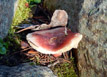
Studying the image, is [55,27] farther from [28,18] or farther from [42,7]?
[42,7]

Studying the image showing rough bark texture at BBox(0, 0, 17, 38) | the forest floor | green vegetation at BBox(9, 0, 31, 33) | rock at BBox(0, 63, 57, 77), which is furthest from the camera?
green vegetation at BBox(9, 0, 31, 33)

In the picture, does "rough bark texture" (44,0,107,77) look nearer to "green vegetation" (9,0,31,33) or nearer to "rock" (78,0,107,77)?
A: "rock" (78,0,107,77)

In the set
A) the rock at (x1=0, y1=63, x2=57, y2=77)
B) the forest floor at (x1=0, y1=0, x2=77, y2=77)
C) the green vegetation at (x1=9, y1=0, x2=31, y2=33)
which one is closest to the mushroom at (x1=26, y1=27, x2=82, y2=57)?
the rock at (x1=0, y1=63, x2=57, y2=77)

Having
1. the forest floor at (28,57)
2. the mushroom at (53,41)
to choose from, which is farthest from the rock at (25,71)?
the mushroom at (53,41)

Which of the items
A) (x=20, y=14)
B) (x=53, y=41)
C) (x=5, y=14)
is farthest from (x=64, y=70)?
(x=20, y=14)

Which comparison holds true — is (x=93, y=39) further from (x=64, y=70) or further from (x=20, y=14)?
(x=20, y=14)

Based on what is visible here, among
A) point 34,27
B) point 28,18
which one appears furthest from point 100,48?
point 28,18
